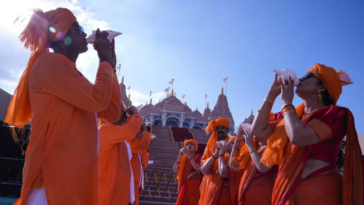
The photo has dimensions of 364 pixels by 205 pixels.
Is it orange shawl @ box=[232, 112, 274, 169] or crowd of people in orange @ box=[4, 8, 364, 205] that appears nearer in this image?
crowd of people in orange @ box=[4, 8, 364, 205]

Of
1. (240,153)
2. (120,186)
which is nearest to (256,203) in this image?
(240,153)

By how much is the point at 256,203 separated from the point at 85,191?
1581 mm

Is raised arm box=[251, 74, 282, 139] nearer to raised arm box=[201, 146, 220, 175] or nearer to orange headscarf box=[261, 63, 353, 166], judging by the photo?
orange headscarf box=[261, 63, 353, 166]

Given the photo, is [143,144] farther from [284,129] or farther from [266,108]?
[284,129]

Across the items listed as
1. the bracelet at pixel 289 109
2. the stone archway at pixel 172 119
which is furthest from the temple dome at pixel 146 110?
the bracelet at pixel 289 109

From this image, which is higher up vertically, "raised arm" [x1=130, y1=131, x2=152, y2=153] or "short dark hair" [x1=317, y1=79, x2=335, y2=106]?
"short dark hair" [x1=317, y1=79, x2=335, y2=106]

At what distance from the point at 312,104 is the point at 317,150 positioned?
1.28ft

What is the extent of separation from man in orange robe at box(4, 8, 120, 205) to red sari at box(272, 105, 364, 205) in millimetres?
1313

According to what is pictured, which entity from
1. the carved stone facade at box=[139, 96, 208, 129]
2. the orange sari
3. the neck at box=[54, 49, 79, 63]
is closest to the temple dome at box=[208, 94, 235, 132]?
the carved stone facade at box=[139, 96, 208, 129]

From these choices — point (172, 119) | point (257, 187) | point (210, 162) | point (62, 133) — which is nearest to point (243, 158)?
point (257, 187)

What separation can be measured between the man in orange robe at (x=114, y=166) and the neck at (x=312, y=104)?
1877 millimetres

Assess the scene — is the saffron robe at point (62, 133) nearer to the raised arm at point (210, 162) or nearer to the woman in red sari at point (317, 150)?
the woman in red sari at point (317, 150)

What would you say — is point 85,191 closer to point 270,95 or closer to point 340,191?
point 270,95

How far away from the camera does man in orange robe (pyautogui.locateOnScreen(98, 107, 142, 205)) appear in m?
3.06
